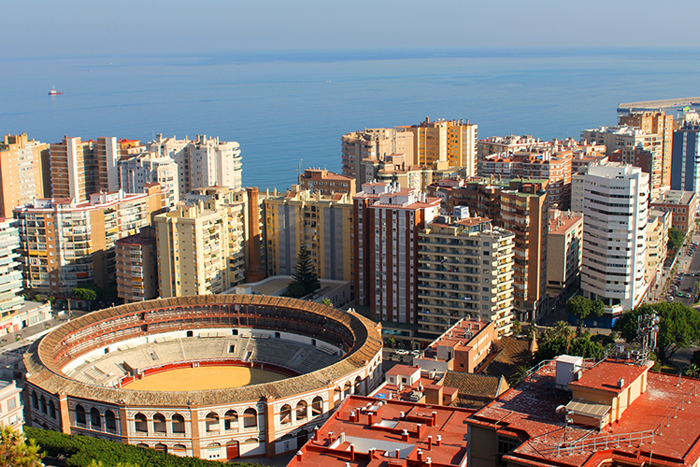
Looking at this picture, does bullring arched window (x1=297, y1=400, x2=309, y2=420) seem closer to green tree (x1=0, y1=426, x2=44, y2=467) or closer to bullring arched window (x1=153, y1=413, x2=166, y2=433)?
bullring arched window (x1=153, y1=413, x2=166, y2=433)

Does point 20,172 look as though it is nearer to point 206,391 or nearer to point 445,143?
point 445,143

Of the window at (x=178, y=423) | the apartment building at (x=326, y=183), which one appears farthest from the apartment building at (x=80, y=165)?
the window at (x=178, y=423)

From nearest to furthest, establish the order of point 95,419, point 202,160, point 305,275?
1. point 95,419
2. point 305,275
3. point 202,160

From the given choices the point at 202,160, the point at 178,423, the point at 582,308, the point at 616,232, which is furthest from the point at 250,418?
the point at 202,160

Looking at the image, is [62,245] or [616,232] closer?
[616,232]

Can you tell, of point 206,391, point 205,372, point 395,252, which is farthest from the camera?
point 395,252

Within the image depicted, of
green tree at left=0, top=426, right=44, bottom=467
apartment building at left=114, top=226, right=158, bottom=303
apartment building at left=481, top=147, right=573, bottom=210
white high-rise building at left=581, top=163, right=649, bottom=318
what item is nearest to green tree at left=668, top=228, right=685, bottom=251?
apartment building at left=481, top=147, right=573, bottom=210

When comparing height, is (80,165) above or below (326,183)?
above
